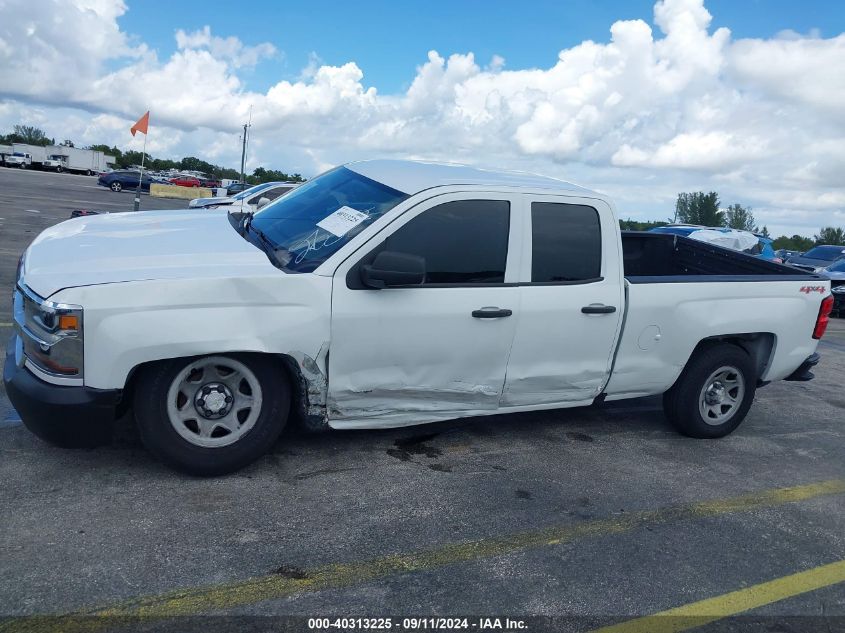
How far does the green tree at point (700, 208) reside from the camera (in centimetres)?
7506

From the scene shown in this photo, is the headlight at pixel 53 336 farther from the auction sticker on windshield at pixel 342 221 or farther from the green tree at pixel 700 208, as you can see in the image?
the green tree at pixel 700 208

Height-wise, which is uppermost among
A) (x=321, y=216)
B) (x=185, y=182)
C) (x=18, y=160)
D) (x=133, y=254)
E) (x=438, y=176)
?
(x=18, y=160)

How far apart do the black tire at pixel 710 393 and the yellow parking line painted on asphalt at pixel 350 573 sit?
1.03 meters

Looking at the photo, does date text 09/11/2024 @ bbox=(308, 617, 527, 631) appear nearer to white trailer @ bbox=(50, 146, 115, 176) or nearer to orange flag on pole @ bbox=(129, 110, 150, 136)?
orange flag on pole @ bbox=(129, 110, 150, 136)

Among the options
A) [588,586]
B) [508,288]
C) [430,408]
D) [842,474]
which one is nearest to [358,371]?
[430,408]

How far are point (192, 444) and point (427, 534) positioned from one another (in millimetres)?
1333

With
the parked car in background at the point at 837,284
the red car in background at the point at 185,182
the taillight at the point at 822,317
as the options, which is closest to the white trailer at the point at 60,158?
the red car in background at the point at 185,182

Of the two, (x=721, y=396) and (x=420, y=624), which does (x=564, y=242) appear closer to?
(x=721, y=396)

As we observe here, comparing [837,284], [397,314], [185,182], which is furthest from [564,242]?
[185,182]

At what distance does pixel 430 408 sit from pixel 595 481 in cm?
114

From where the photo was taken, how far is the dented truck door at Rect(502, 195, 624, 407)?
4574 millimetres

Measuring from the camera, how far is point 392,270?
3.92 metres

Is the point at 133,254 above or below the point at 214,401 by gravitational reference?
above

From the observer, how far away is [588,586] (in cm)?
332
